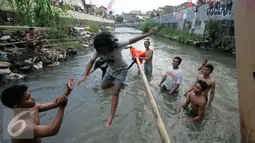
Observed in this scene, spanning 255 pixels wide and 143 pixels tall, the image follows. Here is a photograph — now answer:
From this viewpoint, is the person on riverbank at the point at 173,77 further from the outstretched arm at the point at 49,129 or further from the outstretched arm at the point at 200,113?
the outstretched arm at the point at 49,129

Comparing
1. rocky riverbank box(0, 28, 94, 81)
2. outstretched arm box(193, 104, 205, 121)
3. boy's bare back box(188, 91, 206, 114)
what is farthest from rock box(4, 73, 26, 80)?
outstretched arm box(193, 104, 205, 121)

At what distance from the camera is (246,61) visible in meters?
2.49

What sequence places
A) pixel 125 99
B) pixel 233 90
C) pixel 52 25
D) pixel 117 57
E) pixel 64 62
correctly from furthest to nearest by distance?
pixel 52 25 → pixel 64 62 → pixel 233 90 → pixel 125 99 → pixel 117 57

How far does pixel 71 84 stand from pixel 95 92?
4700 mm

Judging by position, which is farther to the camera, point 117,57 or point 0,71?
point 0,71

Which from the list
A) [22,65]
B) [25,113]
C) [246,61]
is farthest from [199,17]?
[25,113]

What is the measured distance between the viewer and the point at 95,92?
7.04m

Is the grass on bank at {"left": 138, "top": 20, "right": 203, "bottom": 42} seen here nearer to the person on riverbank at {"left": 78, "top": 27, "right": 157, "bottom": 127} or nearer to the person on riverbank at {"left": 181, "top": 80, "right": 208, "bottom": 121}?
the person on riverbank at {"left": 181, "top": 80, "right": 208, "bottom": 121}

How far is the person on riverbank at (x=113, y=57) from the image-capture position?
3.38 m

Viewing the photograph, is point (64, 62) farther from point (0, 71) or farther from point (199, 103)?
point (199, 103)

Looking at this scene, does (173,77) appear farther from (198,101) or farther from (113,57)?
(113,57)

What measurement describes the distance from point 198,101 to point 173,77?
1.90 metres

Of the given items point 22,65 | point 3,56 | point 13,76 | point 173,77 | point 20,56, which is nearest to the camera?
point 173,77

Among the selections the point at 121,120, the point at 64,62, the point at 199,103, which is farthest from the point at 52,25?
the point at 199,103
